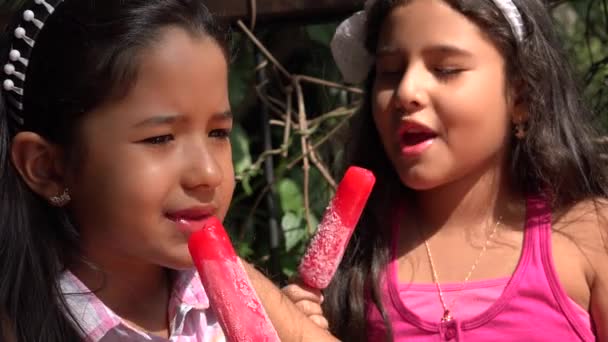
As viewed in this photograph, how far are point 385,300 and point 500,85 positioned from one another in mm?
581

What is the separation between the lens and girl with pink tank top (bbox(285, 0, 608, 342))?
230cm

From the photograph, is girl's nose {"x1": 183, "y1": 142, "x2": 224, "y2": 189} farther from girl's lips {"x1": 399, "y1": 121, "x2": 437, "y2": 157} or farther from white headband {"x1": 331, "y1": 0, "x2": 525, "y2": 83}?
white headband {"x1": 331, "y1": 0, "x2": 525, "y2": 83}

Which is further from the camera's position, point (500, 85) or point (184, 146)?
point (500, 85)

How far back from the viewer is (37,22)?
1.87m

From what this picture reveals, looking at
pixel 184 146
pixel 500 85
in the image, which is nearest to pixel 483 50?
pixel 500 85

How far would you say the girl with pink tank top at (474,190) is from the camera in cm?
230

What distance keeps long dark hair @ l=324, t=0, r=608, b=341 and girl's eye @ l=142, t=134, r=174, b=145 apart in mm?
789

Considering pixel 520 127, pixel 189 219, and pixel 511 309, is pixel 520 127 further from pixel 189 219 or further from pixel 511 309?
pixel 189 219

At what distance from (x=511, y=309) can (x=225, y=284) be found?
2.83 ft

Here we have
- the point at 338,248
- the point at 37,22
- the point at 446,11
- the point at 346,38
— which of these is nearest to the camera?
the point at 37,22

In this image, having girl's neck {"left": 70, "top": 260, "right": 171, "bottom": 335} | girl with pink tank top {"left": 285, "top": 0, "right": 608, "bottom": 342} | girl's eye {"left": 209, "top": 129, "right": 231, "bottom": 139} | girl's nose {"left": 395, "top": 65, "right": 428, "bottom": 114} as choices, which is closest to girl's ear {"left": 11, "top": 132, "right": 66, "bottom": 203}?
girl's neck {"left": 70, "top": 260, "right": 171, "bottom": 335}

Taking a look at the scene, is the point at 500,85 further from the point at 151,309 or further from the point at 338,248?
the point at 151,309

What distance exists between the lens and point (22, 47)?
187 centimetres

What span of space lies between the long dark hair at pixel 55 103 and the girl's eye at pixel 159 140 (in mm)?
96
